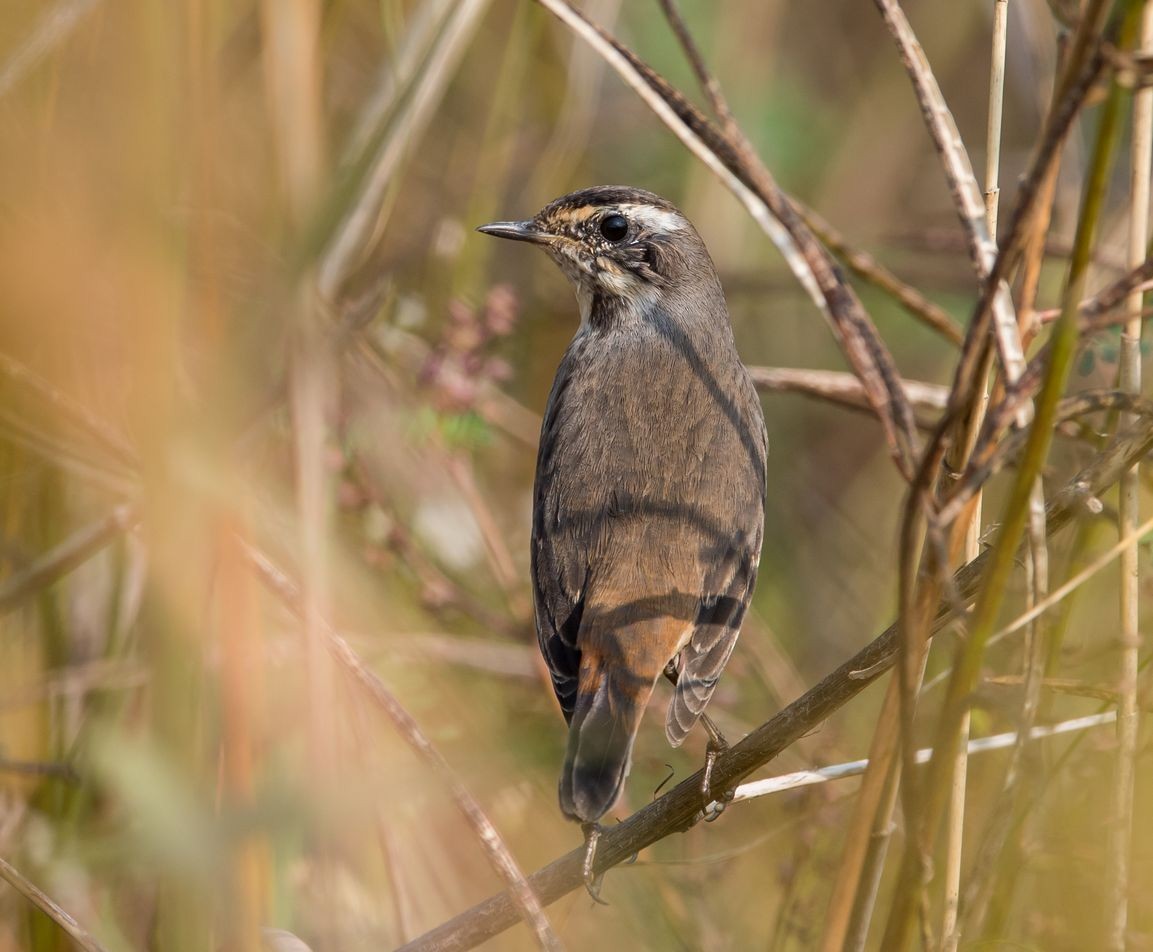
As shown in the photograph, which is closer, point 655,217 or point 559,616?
point 559,616

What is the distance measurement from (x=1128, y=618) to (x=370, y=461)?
268 cm

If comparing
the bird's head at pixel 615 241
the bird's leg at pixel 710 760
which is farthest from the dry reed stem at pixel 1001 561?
the bird's head at pixel 615 241

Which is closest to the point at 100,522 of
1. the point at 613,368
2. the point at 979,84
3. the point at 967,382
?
the point at 613,368

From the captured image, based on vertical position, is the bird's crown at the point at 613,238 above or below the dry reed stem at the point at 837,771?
above

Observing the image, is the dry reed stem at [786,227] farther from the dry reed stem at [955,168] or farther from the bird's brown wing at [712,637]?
the bird's brown wing at [712,637]

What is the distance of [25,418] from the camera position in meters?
2.86

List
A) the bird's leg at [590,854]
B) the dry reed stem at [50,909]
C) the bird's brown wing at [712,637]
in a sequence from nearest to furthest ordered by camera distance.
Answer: the dry reed stem at [50,909], the bird's leg at [590,854], the bird's brown wing at [712,637]

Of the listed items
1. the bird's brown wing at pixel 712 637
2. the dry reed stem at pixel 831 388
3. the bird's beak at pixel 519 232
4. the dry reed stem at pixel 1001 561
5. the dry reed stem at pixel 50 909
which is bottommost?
the dry reed stem at pixel 1001 561

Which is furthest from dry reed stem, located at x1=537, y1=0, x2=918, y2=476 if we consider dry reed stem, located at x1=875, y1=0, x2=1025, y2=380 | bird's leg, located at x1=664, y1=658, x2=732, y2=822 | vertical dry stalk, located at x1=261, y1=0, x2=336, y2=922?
bird's leg, located at x1=664, y1=658, x2=732, y2=822

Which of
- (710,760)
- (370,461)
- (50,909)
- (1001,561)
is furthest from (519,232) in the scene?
(1001,561)

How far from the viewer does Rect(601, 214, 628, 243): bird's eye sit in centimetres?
405

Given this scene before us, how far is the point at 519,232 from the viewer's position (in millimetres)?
4078

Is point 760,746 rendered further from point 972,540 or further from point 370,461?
point 370,461

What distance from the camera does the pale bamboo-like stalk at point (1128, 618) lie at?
2213 millimetres
